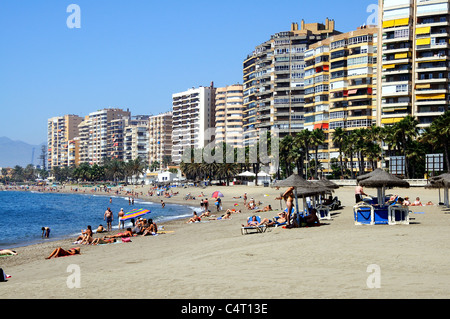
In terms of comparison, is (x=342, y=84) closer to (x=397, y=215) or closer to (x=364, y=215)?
(x=397, y=215)

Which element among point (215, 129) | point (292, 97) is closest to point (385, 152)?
point (292, 97)

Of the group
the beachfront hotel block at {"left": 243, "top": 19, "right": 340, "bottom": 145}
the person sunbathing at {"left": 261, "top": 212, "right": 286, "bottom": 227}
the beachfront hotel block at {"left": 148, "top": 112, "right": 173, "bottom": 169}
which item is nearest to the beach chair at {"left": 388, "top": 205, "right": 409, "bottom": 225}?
the person sunbathing at {"left": 261, "top": 212, "right": 286, "bottom": 227}

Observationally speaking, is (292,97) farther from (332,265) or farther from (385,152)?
(332,265)

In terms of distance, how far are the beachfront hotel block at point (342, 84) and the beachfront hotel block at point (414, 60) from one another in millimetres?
5961

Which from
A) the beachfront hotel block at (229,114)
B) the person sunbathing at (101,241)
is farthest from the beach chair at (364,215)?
the beachfront hotel block at (229,114)

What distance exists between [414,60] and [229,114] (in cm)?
7831

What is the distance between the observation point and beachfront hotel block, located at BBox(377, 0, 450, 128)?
7606 cm

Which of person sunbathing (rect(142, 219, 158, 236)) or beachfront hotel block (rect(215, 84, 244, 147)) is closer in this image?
person sunbathing (rect(142, 219, 158, 236))

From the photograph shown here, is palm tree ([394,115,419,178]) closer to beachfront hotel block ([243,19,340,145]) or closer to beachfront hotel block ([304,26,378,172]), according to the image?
beachfront hotel block ([304,26,378,172])

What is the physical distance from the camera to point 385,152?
7838 centimetres

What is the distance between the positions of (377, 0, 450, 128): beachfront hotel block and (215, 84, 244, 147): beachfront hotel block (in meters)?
67.9

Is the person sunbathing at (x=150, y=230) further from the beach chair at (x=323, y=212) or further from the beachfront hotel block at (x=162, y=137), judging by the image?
the beachfront hotel block at (x=162, y=137)

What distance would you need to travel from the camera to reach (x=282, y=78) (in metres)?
114
